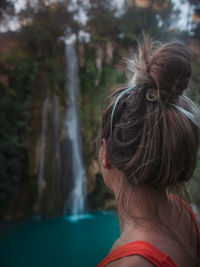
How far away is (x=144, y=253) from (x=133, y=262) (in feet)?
0.10

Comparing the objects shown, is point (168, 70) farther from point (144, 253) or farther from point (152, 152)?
point (144, 253)

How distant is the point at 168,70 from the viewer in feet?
1.61

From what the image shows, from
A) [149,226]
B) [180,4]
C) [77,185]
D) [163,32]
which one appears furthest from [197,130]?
[77,185]

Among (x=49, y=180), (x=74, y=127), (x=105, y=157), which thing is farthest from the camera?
(x=74, y=127)

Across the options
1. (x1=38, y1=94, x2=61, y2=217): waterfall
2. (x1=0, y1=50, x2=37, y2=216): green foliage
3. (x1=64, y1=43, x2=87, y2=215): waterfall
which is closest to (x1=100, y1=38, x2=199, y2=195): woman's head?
(x1=64, y1=43, x2=87, y2=215): waterfall

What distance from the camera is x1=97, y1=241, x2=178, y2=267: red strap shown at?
420 millimetres

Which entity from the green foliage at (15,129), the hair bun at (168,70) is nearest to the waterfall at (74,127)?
the green foliage at (15,129)

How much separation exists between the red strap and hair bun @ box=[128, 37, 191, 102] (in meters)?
0.35

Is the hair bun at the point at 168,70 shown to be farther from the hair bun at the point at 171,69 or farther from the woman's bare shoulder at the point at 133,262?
the woman's bare shoulder at the point at 133,262

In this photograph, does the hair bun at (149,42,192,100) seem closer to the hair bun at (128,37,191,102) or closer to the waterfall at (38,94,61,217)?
the hair bun at (128,37,191,102)

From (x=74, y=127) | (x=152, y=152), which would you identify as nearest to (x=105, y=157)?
(x=152, y=152)

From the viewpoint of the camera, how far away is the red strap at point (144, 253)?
420 millimetres

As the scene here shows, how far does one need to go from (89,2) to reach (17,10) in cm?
33

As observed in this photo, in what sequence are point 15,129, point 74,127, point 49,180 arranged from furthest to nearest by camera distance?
point 15,129
point 74,127
point 49,180
